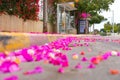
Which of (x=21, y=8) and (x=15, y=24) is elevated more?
(x=21, y=8)

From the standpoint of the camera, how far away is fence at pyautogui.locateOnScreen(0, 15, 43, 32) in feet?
58.6

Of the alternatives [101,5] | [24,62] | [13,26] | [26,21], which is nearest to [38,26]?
[26,21]

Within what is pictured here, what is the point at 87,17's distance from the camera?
37.2m

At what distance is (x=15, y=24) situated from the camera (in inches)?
779

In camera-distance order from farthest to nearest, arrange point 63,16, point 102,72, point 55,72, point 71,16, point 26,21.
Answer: point 71,16 < point 63,16 < point 26,21 < point 102,72 < point 55,72

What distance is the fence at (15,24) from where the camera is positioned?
17.9m

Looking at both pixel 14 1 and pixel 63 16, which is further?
pixel 63 16

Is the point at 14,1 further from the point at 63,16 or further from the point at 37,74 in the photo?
the point at 37,74

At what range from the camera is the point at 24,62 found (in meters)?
3.54

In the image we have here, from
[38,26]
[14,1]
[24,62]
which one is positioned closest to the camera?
[24,62]

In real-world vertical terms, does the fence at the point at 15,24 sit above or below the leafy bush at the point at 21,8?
below

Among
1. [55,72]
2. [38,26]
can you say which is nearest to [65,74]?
[55,72]

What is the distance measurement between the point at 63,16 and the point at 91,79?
1084 inches

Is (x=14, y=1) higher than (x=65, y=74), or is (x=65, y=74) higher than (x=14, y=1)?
(x=14, y=1)
